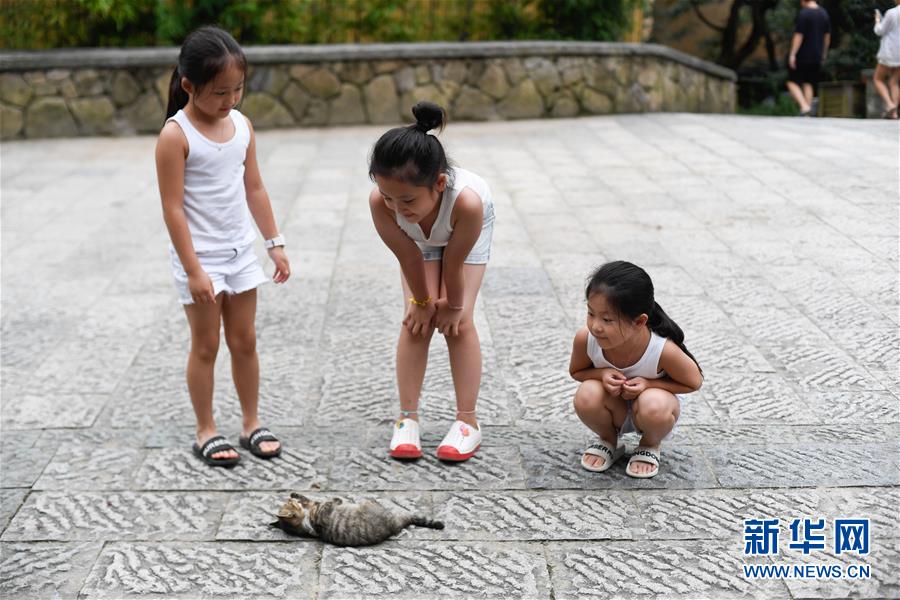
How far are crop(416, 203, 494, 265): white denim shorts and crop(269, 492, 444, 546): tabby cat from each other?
2.67 ft

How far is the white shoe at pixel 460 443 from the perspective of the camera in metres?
3.17

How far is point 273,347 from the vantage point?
13.9 ft

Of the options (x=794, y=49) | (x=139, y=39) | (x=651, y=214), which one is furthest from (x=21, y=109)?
(x=794, y=49)

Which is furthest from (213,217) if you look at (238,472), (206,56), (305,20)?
(305,20)

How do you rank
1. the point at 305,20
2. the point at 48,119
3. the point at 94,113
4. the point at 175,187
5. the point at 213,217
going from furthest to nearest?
the point at 305,20, the point at 94,113, the point at 48,119, the point at 213,217, the point at 175,187

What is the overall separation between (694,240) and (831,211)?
107 centimetres

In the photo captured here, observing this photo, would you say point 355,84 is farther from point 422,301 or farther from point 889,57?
point 422,301

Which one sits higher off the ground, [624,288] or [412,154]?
[412,154]

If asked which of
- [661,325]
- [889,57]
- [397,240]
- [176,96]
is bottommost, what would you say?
[889,57]

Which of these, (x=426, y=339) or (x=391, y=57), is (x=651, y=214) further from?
(x=391, y=57)

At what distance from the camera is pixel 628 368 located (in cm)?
303

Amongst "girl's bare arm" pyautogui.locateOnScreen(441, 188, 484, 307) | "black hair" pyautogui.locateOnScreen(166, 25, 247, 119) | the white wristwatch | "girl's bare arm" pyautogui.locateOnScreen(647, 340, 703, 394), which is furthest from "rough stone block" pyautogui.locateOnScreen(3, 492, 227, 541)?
"girl's bare arm" pyautogui.locateOnScreen(647, 340, 703, 394)

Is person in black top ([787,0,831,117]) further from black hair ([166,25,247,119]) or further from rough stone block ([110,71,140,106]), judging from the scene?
black hair ([166,25,247,119])

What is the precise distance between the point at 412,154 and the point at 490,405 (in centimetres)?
118
